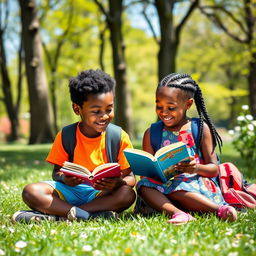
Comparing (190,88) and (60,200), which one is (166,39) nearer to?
(190,88)

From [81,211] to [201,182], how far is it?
0.96 metres

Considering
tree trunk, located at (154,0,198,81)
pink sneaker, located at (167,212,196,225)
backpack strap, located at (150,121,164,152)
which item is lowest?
pink sneaker, located at (167,212,196,225)

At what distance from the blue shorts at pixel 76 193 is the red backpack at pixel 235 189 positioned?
105 centimetres

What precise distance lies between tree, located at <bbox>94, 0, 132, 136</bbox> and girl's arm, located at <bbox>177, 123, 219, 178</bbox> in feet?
28.0

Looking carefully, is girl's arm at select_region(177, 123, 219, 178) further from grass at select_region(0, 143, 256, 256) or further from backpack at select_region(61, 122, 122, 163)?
backpack at select_region(61, 122, 122, 163)

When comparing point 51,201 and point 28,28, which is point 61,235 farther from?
point 28,28

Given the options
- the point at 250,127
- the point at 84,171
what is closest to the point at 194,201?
the point at 84,171

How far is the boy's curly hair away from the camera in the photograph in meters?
3.25

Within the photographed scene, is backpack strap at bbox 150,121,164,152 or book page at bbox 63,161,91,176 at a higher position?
backpack strap at bbox 150,121,164,152

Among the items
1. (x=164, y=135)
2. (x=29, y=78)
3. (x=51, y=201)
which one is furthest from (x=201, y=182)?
(x=29, y=78)

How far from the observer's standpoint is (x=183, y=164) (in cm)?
304

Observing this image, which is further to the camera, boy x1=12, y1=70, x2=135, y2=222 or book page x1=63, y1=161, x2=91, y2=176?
boy x1=12, y1=70, x2=135, y2=222

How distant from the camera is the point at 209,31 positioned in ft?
90.1

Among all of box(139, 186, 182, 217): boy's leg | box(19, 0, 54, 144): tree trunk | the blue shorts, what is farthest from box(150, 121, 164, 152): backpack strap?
box(19, 0, 54, 144): tree trunk
